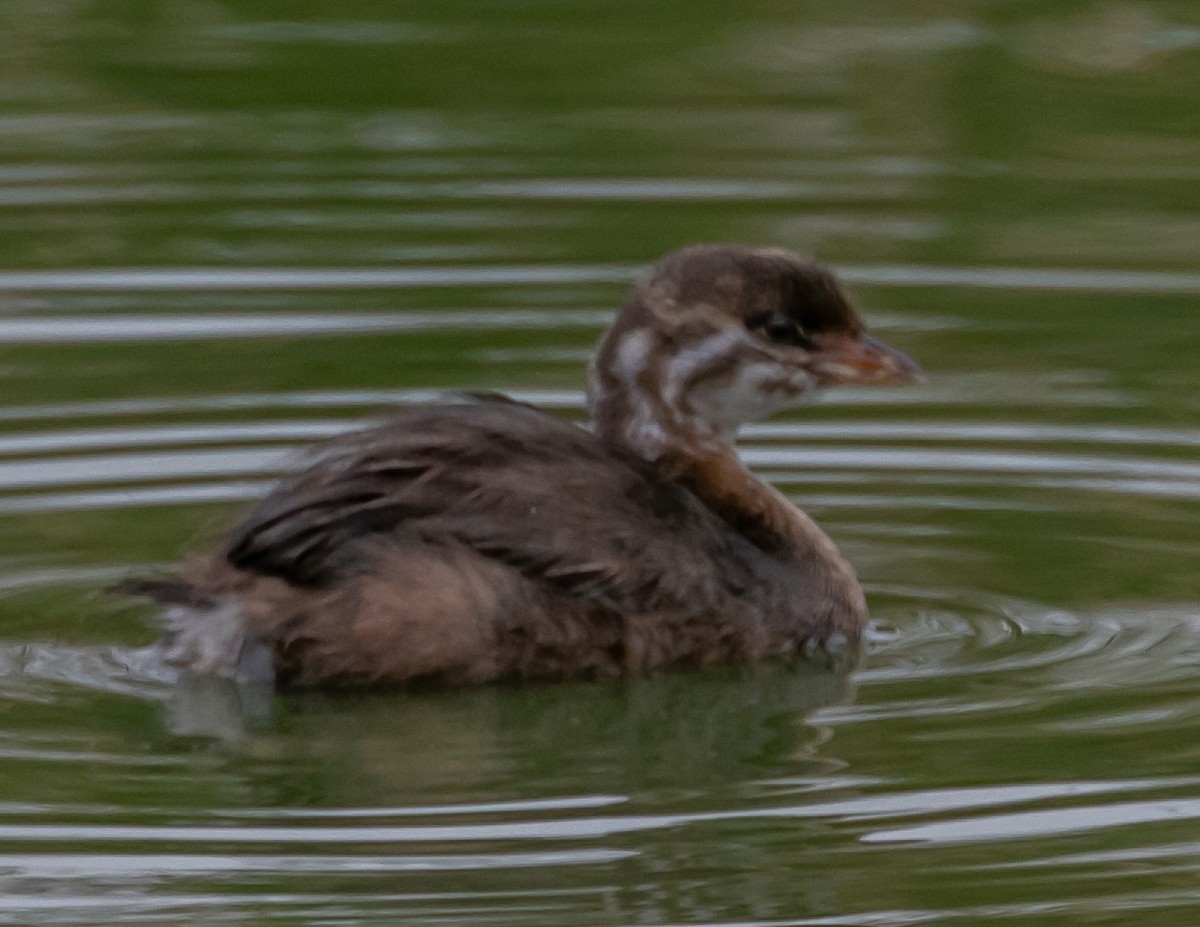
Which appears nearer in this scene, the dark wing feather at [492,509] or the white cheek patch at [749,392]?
the dark wing feather at [492,509]

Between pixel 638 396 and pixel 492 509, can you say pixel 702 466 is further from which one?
pixel 492 509

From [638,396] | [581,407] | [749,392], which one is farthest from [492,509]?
[581,407]

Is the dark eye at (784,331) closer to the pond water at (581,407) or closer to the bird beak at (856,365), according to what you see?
the bird beak at (856,365)

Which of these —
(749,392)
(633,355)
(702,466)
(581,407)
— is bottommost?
(581,407)

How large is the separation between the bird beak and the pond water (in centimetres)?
54

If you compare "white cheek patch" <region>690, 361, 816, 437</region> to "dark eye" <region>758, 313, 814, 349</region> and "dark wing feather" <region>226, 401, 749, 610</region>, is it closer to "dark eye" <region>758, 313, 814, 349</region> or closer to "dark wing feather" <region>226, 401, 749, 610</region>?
"dark eye" <region>758, 313, 814, 349</region>

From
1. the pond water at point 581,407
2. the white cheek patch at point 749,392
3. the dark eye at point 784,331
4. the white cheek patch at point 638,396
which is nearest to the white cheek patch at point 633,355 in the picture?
the white cheek patch at point 638,396

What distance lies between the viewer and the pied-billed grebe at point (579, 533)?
22.7 feet

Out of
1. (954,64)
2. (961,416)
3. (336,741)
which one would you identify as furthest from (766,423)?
(954,64)

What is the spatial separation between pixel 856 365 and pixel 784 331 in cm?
20

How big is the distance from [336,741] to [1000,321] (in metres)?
4.08

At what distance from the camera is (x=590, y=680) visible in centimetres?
714

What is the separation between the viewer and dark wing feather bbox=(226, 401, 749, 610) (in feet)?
22.8

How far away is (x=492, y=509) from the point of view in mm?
7016
